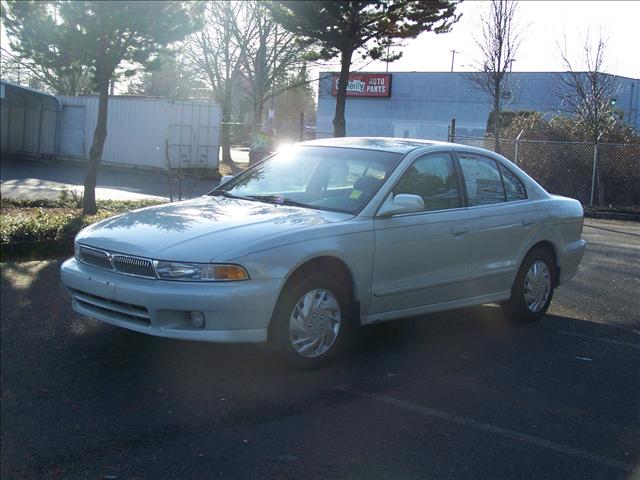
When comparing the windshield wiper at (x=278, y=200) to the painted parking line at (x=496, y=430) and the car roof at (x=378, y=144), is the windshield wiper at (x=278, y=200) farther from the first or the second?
the painted parking line at (x=496, y=430)

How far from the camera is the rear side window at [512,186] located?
7121mm

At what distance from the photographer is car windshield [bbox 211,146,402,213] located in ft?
19.8

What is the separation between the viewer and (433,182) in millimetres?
6445

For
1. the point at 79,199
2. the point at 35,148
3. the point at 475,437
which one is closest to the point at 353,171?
the point at 475,437

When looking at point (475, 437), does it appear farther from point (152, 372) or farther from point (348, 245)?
point (152, 372)

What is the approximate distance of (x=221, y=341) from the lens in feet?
16.3

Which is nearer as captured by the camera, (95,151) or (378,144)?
(378,144)

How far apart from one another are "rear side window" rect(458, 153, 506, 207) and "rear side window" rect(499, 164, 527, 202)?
68 millimetres

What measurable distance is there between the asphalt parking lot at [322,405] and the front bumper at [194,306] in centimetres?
35

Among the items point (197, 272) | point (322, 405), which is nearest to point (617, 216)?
point (322, 405)

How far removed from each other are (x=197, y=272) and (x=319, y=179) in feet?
5.90

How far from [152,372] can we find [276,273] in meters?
1.08

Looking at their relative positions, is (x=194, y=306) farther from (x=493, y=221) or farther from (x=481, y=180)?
(x=481, y=180)

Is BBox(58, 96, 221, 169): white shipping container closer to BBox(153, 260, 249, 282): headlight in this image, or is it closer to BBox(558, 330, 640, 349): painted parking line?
BBox(558, 330, 640, 349): painted parking line
